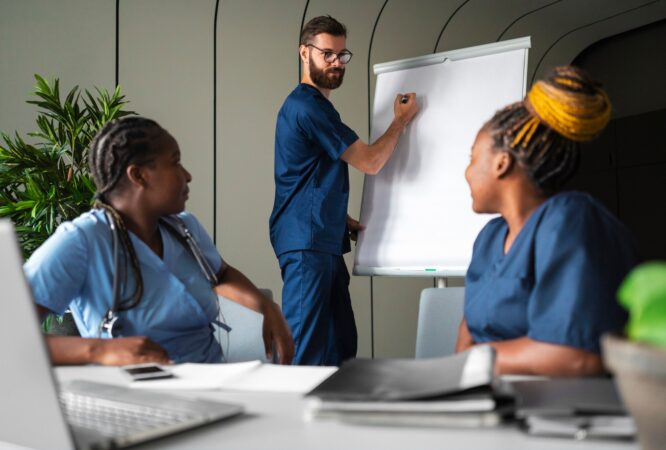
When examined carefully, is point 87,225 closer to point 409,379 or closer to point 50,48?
point 409,379

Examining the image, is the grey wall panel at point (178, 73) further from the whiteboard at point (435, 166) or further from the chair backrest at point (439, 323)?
the chair backrest at point (439, 323)

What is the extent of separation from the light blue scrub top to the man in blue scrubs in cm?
116

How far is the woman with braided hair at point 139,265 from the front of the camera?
1.53 meters

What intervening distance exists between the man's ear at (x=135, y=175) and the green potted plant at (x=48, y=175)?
3.75ft

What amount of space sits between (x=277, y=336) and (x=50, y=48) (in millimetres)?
2176

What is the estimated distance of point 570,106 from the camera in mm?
1366

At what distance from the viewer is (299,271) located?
295 cm

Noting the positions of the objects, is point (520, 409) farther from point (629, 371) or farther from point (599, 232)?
point (599, 232)

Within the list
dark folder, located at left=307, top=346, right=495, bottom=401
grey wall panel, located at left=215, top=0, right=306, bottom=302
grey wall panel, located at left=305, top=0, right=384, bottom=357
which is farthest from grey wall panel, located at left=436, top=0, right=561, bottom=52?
dark folder, located at left=307, top=346, right=495, bottom=401

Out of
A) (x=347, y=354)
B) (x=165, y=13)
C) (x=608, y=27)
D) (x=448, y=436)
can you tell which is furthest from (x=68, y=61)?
(x=608, y=27)

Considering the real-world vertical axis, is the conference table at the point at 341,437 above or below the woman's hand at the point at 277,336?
above

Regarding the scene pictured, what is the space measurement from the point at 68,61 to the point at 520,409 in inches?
120

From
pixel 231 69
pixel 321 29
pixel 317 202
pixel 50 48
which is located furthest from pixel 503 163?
pixel 231 69

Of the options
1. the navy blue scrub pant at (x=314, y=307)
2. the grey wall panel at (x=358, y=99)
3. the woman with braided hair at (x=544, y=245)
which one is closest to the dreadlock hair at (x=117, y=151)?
the woman with braided hair at (x=544, y=245)
